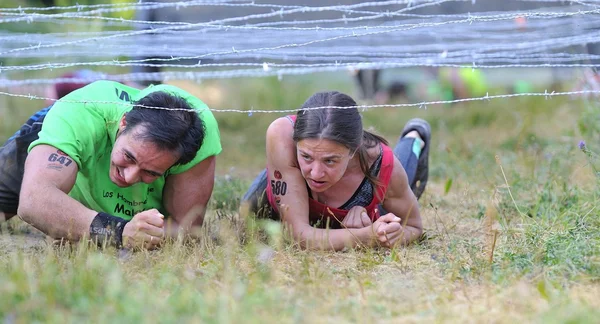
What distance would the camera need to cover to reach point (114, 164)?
351cm

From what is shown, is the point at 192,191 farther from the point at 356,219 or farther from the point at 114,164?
the point at 356,219

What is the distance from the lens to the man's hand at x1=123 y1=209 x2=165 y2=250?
338cm

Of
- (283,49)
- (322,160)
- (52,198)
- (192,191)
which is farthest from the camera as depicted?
(283,49)

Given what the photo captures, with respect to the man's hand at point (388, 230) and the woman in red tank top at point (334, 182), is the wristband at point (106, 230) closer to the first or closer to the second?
the woman in red tank top at point (334, 182)

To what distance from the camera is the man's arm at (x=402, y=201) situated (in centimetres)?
383

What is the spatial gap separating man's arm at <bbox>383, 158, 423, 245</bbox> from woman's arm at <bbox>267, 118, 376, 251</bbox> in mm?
334

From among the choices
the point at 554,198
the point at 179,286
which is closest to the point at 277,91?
the point at 554,198

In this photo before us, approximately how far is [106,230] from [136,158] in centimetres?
34

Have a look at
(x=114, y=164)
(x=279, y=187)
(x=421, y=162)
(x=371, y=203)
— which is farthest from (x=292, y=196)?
(x=421, y=162)

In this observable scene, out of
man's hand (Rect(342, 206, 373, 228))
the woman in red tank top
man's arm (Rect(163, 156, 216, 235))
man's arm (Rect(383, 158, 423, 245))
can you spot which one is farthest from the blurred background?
man's hand (Rect(342, 206, 373, 228))

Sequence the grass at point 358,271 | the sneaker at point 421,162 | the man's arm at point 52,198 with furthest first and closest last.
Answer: the sneaker at point 421,162
the man's arm at point 52,198
the grass at point 358,271

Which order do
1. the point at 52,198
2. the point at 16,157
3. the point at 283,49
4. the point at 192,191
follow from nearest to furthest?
the point at 52,198
the point at 192,191
the point at 16,157
the point at 283,49

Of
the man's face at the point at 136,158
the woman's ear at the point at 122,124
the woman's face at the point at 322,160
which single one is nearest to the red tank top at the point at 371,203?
the woman's face at the point at 322,160

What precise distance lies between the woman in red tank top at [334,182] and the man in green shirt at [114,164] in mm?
366
